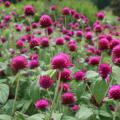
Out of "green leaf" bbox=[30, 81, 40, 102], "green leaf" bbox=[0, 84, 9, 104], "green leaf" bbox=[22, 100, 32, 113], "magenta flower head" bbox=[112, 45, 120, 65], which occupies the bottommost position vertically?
"green leaf" bbox=[22, 100, 32, 113]

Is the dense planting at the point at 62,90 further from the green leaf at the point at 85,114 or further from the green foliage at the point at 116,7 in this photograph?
the green foliage at the point at 116,7

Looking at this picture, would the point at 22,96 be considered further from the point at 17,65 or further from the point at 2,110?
the point at 17,65

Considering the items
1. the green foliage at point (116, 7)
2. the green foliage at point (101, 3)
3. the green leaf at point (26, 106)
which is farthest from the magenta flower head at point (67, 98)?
the green foliage at point (101, 3)

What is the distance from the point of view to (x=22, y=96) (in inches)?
127

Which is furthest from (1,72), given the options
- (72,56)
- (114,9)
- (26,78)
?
(114,9)

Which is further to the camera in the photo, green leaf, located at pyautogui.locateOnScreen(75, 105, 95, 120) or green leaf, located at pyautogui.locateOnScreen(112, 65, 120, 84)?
A: green leaf, located at pyautogui.locateOnScreen(75, 105, 95, 120)

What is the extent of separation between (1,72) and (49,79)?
→ 1132mm

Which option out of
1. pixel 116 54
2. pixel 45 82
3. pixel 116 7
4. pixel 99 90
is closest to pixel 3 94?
pixel 45 82

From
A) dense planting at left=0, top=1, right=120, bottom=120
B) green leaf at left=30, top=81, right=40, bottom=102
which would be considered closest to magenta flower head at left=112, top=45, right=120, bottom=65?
dense planting at left=0, top=1, right=120, bottom=120

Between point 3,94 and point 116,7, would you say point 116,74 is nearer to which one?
point 3,94

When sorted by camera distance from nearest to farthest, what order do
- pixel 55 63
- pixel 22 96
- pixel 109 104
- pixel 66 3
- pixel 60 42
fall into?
pixel 55 63
pixel 109 104
pixel 22 96
pixel 60 42
pixel 66 3

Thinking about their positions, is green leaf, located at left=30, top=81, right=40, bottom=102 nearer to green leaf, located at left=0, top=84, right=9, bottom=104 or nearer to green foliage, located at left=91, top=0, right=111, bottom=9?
green leaf, located at left=0, top=84, right=9, bottom=104

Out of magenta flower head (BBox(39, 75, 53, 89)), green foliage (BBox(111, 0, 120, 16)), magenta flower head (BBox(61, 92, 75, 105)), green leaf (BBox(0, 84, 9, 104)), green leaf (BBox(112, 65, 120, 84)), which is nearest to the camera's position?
green leaf (BBox(112, 65, 120, 84))

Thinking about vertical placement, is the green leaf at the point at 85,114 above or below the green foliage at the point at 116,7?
above
